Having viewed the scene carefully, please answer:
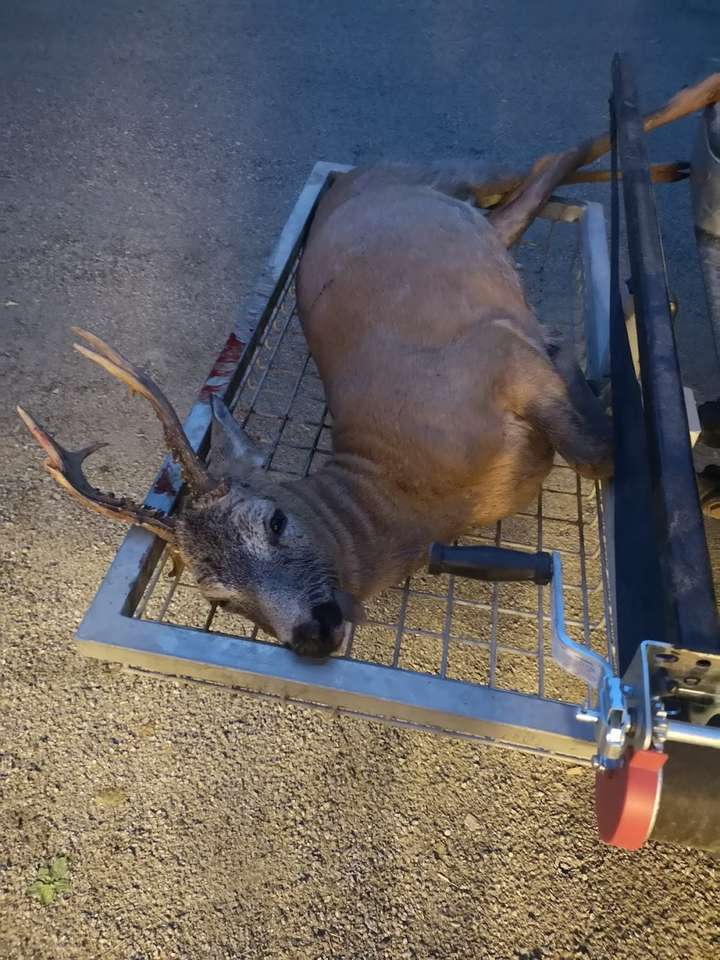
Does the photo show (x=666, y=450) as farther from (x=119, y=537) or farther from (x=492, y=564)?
(x=119, y=537)

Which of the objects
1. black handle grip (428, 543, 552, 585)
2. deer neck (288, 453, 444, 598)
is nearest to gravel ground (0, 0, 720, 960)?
deer neck (288, 453, 444, 598)

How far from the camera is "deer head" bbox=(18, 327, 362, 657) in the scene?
2.05 m

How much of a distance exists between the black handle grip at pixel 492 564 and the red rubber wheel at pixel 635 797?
501 millimetres

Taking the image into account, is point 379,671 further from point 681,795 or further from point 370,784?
point 370,784

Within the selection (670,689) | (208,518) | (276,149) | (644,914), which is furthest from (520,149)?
(670,689)

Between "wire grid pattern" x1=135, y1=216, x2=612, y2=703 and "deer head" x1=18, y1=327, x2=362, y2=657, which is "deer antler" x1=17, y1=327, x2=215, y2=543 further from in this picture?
"wire grid pattern" x1=135, y1=216, x2=612, y2=703

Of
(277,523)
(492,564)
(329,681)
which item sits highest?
(492,564)

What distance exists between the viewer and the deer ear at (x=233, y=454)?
249 centimetres

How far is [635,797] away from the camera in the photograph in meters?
1.01

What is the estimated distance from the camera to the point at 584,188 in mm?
4816

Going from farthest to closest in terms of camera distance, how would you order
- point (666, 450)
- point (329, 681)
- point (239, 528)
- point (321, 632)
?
point (239, 528) < point (321, 632) < point (329, 681) < point (666, 450)

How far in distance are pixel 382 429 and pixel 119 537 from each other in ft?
3.85

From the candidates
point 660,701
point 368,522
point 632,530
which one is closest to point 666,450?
point 632,530

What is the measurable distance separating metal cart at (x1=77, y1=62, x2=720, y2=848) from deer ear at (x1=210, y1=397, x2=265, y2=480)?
0.12m
